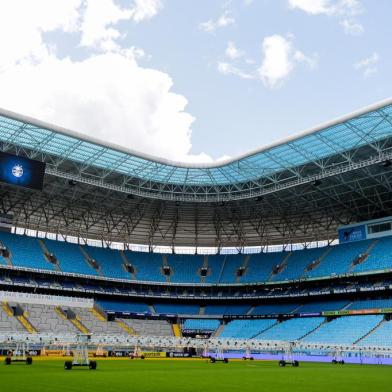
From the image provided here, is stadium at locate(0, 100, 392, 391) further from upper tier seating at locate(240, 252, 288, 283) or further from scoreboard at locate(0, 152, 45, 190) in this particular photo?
upper tier seating at locate(240, 252, 288, 283)

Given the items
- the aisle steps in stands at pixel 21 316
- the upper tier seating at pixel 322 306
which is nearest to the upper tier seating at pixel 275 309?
the upper tier seating at pixel 322 306

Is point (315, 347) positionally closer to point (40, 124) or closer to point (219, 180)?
point (219, 180)

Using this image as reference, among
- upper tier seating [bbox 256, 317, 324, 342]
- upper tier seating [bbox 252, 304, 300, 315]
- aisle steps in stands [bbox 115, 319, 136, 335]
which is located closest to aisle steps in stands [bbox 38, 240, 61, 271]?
aisle steps in stands [bbox 115, 319, 136, 335]

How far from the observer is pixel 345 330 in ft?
199

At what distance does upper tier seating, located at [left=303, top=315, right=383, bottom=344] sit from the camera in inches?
2318

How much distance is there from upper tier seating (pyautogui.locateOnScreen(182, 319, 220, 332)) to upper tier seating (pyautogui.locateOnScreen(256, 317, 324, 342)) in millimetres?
10152

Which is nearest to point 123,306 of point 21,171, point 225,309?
point 225,309

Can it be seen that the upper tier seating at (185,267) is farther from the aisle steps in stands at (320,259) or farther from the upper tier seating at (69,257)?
the aisle steps in stands at (320,259)

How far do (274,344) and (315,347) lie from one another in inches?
162

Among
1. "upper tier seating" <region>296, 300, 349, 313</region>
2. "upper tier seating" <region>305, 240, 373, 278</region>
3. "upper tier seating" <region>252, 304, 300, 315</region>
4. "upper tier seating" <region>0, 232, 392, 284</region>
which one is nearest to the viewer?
"upper tier seating" <region>296, 300, 349, 313</region>

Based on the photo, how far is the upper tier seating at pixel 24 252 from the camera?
6925 centimetres

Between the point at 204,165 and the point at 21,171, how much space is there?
67.4ft

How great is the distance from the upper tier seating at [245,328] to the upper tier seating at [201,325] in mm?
2300

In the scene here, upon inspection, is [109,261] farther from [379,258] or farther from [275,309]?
[379,258]
